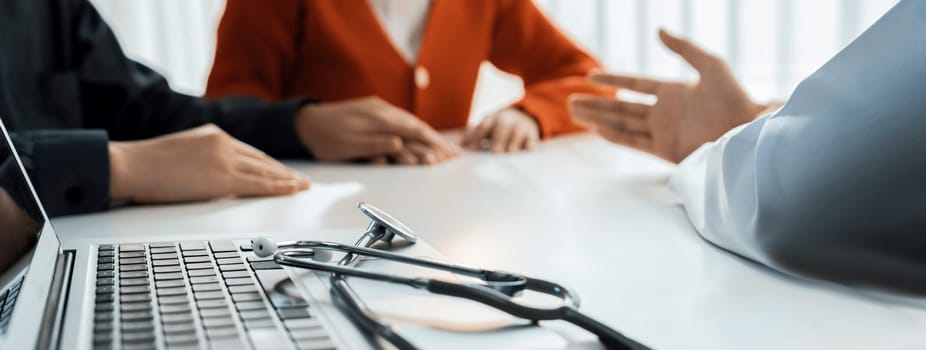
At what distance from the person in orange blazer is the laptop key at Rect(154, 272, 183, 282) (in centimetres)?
99

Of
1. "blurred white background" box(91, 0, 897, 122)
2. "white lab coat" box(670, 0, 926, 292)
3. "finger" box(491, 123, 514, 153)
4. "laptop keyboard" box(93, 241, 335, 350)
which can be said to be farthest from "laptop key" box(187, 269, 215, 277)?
"blurred white background" box(91, 0, 897, 122)

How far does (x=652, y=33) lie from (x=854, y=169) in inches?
76.9

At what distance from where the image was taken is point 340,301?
0.42 meters

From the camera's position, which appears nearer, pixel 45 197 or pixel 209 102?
pixel 45 197

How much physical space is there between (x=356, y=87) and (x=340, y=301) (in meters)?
1.19

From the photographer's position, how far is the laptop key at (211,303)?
1.35 feet

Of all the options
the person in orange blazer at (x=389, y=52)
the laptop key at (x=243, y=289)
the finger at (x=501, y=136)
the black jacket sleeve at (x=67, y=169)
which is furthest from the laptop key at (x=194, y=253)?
the person in orange blazer at (x=389, y=52)

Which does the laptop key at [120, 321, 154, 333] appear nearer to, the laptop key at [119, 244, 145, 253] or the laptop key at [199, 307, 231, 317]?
the laptop key at [199, 307, 231, 317]

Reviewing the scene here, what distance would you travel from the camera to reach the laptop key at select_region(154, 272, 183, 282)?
1.57 feet

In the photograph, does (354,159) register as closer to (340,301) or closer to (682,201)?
(682,201)

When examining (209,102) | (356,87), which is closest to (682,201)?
(209,102)

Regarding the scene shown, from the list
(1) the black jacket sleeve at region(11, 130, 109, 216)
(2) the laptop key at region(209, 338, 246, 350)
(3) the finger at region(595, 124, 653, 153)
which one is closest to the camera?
(2) the laptop key at region(209, 338, 246, 350)

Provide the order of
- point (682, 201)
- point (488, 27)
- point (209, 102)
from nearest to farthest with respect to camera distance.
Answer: point (682, 201) < point (209, 102) < point (488, 27)

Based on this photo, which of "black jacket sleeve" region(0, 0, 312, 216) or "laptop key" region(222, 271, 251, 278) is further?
"black jacket sleeve" region(0, 0, 312, 216)
